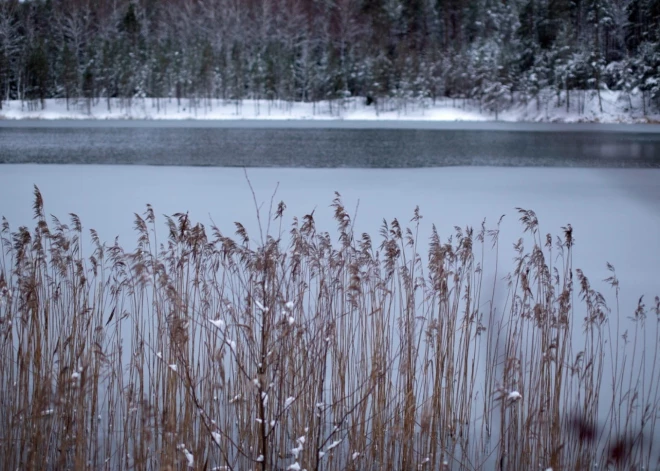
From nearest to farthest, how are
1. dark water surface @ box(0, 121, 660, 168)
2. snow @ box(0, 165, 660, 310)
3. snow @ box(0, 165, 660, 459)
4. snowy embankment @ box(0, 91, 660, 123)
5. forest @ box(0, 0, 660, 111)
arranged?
1. snow @ box(0, 165, 660, 459)
2. snow @ box(0, 165, 660, 310)
3. dark water surface @ box(0, 121, 660, 168)
4. snowy embankment @ box(0, 91, 660, 123)
5. forest @ box(0, 0, 660, 111)

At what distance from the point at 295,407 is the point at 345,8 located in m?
60.1

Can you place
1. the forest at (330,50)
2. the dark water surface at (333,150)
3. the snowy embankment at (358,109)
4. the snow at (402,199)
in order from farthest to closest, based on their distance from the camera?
the forest at (330,50) → the snowy embankment at (358,109) → the dark water surface at (333,150) → the snow at (402,199)

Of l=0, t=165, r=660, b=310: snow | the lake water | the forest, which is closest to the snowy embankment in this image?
the forest

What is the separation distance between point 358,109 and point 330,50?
6463 millimetres

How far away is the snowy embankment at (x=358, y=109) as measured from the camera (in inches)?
1555

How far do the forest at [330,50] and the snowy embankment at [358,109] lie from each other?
2.01 feet

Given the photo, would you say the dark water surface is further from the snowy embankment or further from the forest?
the forest

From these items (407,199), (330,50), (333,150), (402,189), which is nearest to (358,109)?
(330,50)

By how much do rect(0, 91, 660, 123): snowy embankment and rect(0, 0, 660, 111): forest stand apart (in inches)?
24.1

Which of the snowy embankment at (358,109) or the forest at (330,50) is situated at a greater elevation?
the forest at (330,50)

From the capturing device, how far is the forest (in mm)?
43000

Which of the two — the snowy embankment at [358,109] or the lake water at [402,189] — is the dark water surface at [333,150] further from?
the snowy embankment at [358,109]

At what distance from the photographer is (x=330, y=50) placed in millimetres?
50688

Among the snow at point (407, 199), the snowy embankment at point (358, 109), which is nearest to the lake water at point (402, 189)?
the snow at point (407, 199)
